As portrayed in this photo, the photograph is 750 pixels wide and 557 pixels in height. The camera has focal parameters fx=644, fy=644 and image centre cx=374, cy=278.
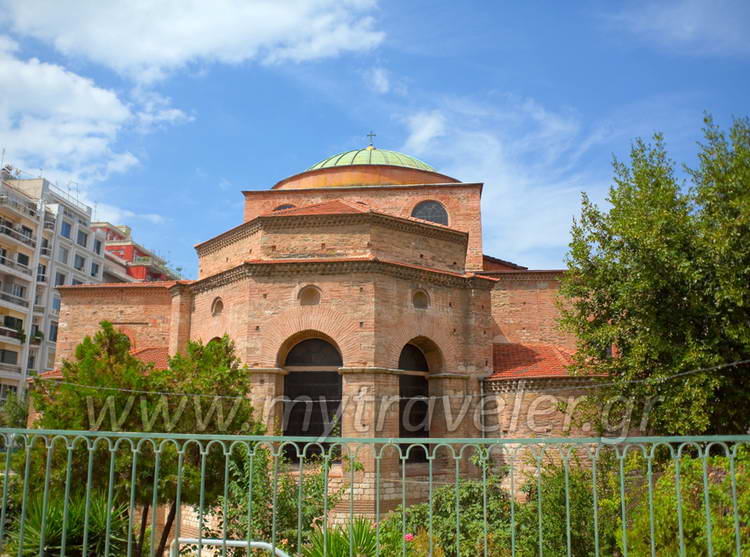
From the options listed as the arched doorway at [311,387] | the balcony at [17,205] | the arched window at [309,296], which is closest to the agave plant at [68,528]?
the arched doorway at [311,387]

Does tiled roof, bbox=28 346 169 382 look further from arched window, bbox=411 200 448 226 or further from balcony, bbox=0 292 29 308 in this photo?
balcony, bbox=0 292 29 308

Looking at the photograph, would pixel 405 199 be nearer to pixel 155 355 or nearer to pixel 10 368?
pixel 155 355

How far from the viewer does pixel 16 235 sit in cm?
3466

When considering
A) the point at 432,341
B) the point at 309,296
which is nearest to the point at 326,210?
the point at 309,296

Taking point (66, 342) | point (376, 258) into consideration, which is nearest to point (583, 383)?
point (376, 258)

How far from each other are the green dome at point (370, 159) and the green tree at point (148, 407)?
524 inches

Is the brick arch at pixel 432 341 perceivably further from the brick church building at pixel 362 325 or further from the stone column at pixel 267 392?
the stone column at pixel 267 392

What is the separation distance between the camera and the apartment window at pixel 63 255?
38344 millimetres

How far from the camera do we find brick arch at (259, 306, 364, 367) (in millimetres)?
13500

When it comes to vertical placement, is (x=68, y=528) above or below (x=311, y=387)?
below

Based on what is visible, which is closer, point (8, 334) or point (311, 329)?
point (311, 329)

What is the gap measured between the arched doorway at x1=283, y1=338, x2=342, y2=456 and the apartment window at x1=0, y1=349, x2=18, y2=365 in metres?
25.7

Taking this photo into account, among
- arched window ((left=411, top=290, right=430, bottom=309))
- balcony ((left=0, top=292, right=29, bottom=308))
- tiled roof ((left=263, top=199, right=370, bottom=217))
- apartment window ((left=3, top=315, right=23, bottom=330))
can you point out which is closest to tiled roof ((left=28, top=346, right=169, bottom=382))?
tiled roof ((left=263, top=199, right=370, bottom=217))

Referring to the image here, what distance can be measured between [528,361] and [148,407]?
9.19 metres
